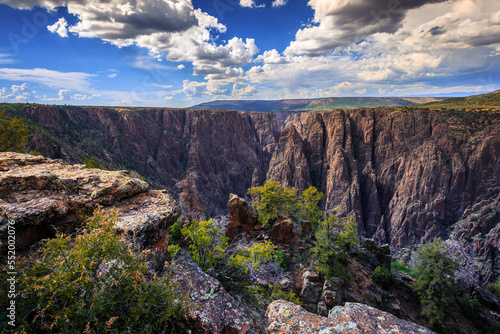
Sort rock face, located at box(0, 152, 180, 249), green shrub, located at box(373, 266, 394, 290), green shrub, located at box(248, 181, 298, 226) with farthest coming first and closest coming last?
1. green shrub, located at box(248, 181, 298, 226)
2. green shrub, located at box(373, 266, 394, 290)
3. rock face, located at box(0, 152, 180, 249)

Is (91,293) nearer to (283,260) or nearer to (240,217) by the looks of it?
(283,260)

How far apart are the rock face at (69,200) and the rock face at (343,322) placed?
15.5 feet

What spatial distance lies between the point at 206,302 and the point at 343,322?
395 centimetres

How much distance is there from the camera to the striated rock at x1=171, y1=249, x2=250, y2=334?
5866 millimetres

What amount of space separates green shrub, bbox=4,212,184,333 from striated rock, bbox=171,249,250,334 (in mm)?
747

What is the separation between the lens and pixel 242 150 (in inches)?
5886

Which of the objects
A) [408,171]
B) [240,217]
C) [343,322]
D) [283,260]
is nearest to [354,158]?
[408,171]

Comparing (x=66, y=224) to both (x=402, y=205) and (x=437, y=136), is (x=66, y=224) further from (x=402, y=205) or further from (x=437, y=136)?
(x=437, y=136)

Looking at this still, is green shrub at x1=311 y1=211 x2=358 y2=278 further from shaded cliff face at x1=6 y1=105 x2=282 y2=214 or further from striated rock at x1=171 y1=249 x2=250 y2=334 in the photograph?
shaded cliff face at x1=6 y1=105 x2=282 y2=214

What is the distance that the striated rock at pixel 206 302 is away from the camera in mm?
5866

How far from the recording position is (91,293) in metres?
4.69

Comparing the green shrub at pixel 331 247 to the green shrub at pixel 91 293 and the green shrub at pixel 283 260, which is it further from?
the green shrub at pixel 91 293

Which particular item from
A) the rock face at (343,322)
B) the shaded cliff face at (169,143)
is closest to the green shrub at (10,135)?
the rock face at (343,322)

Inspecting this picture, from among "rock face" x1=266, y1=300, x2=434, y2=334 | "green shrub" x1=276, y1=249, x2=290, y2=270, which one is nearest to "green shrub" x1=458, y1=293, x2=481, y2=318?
"green shrub" x1=276, y1=249, x2=290, y2=270
